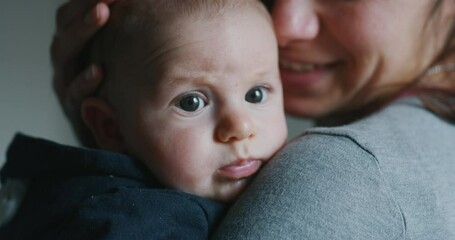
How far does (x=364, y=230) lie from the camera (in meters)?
0.77

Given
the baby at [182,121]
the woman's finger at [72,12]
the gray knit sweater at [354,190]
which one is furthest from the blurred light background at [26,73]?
the gray knit sweater at [354,190]

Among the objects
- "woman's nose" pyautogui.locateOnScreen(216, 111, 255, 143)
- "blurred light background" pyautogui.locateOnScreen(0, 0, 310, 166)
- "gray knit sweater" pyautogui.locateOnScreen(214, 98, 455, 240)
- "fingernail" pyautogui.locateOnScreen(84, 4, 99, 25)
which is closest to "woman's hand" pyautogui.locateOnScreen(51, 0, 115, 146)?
"fingernail" pyautogui.locateOnScreen(84, 4, 99, 25)

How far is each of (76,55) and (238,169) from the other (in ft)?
1.34

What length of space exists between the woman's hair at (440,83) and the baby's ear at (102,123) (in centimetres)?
51

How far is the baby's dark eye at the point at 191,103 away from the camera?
88 cm

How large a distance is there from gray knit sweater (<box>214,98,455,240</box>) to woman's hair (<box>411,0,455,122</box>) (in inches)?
5.4

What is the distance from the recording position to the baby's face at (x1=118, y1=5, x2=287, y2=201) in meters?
0.87

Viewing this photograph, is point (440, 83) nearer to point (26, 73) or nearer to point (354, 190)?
point (354, 190)

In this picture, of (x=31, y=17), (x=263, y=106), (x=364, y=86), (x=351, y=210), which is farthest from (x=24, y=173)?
(x=31, y=17)

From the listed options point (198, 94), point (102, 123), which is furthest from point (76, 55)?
point (198, 94)

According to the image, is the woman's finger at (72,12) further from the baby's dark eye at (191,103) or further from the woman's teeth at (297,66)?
the woman's teeth at (297,66)

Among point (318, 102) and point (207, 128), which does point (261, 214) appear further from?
point (318, 102)

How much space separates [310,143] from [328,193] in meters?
0.11

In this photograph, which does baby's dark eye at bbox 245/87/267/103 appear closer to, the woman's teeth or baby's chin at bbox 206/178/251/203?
baby's chin at bbox 206/178/251/203
